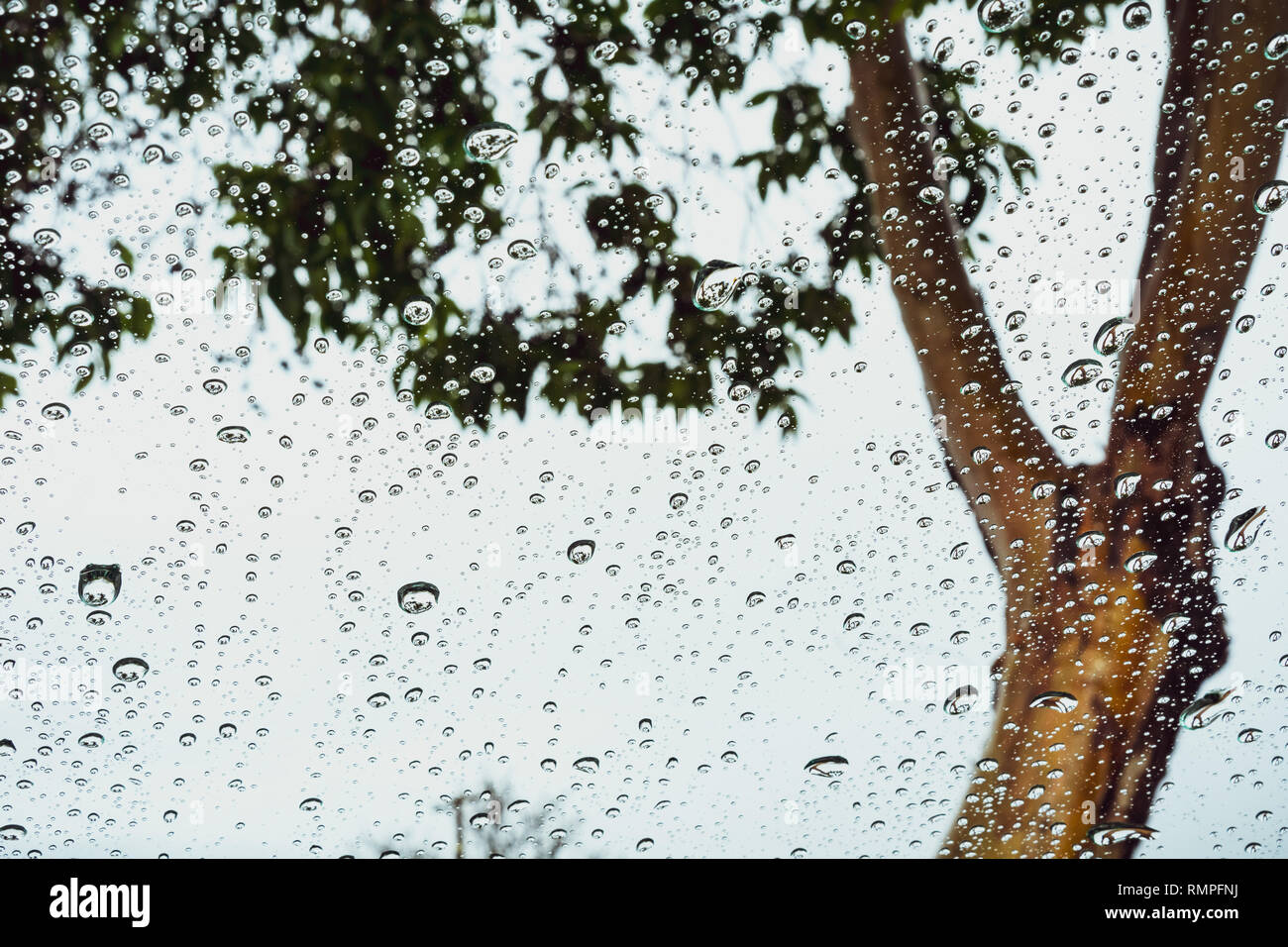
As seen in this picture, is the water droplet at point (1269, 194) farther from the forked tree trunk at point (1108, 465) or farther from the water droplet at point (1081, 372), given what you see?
the water droplet at point (1081, 372)

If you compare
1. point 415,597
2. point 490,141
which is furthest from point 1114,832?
point 490,141

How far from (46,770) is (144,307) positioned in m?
0.58

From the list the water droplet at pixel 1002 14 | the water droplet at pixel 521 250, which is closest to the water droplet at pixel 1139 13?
the water droplet at pixel 1002 14

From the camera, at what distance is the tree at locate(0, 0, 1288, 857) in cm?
87

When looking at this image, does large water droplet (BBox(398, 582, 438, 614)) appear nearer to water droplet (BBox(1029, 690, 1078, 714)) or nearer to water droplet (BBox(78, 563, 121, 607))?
water droplet (BBox(78, 563, 121, 607))

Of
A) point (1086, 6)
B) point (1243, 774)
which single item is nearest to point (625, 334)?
point (1086, 6)

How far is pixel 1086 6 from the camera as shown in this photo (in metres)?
0.91

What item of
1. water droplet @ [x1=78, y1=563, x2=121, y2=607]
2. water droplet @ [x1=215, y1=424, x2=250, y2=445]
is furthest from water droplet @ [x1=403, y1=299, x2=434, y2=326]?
water droplet @ [x1=78, y1=563, x2=121, y2=607]

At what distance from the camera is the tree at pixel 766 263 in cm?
87

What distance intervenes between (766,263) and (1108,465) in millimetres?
524

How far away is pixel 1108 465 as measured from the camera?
991 millimetres

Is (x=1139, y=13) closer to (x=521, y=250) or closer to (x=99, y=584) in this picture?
(x=521, y=250)

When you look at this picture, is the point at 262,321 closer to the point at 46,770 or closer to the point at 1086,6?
the point at 46,770
